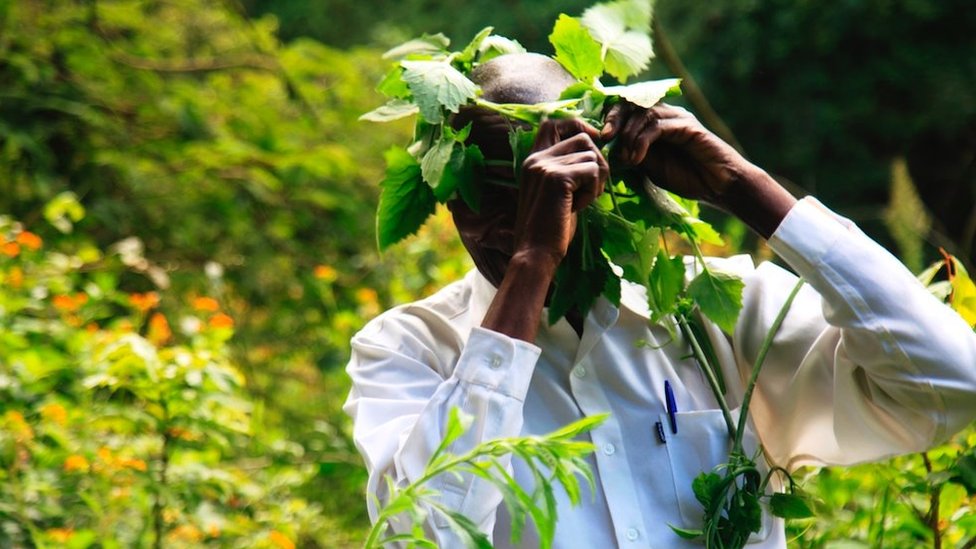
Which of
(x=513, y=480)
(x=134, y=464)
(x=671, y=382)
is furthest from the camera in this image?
(x=134, y=464)

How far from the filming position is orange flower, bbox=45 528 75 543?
284cm

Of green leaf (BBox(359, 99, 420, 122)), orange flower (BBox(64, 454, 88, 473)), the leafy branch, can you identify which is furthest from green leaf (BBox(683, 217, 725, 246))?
orange flower (BBox(64, 454, 88, 473))

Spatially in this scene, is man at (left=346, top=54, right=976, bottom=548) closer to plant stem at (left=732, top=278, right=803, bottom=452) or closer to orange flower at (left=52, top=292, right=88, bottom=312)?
plant stem at (left=732, top=278, right=803, bottom=452)

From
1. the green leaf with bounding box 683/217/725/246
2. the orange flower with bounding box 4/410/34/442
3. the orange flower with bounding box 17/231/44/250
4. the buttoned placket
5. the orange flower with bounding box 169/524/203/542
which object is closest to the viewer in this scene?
the buttoned placket

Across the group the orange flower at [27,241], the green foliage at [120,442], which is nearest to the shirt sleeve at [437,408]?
the green foliage at [120,442]

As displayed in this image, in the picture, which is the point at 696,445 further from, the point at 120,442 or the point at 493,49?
the point at 120,442

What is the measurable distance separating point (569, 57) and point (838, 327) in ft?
1.75

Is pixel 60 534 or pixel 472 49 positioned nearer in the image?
pixel 472 49

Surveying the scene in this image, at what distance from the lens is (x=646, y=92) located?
173 centimetres

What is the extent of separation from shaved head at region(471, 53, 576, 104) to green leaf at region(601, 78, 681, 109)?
0.39 ft

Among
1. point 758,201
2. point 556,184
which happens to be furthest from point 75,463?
point 758,201

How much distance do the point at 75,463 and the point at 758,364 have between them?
1.82m

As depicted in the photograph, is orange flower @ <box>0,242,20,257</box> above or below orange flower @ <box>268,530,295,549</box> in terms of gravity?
above

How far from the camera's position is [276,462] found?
148 inches
